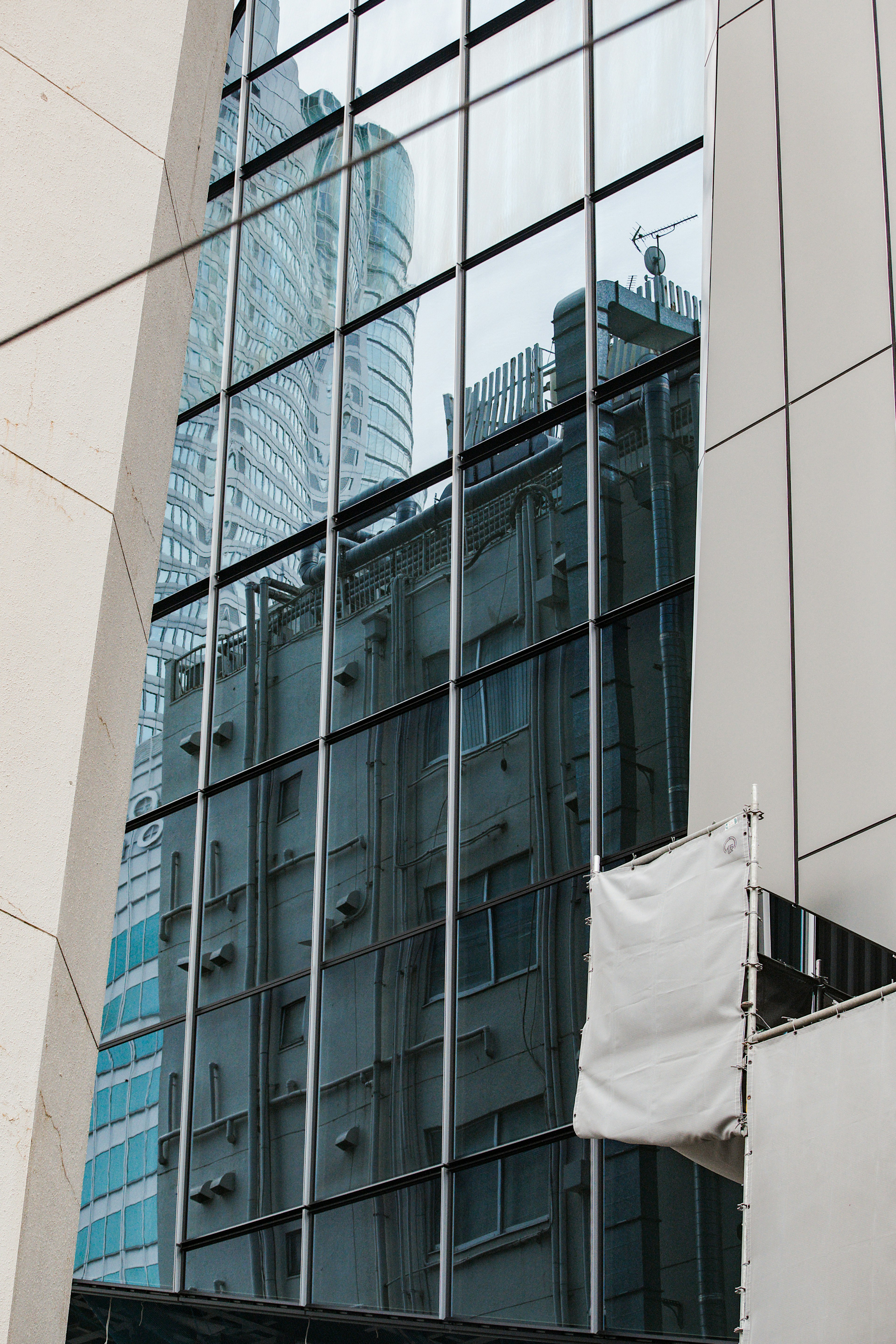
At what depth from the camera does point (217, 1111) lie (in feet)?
67.6

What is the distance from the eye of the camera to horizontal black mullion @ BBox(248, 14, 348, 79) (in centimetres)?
2634

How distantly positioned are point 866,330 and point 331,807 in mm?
10974

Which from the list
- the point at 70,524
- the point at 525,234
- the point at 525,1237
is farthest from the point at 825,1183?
the point at 525,234

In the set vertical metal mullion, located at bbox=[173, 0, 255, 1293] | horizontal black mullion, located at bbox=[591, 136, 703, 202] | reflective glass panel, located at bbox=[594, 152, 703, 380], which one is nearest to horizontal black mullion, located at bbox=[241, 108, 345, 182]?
vertical metal mullion, located at bbox=[173, 0, 255, 1293]

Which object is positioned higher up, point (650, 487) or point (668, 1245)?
point (650, 487)

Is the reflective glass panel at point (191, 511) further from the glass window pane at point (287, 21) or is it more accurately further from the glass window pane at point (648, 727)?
the glass window pane at point (648, 727)

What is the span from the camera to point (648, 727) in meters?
17.7

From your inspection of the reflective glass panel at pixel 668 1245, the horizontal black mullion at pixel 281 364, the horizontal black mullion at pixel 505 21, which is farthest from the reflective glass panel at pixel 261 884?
the horizontal black mullion at pixel 505 21

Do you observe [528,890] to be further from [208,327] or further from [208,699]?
[208,327]

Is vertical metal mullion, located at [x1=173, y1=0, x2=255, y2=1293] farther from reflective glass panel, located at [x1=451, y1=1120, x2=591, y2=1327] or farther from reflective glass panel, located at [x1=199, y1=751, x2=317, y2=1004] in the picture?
reflective glass panel, located at [x1=451, y1=1120, x2=591, y2=1327]

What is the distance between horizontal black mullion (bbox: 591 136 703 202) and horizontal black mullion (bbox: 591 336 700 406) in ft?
8.56

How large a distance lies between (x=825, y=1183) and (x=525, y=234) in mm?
15600

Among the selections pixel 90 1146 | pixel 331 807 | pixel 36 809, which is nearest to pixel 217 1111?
pixel 90 1146

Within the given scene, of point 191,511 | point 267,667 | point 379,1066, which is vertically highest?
point 191,511
